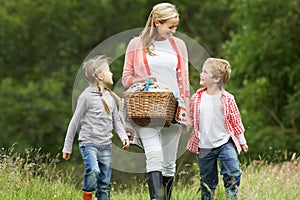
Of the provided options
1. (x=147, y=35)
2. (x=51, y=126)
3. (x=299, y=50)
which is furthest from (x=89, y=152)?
(x=51, y=126)

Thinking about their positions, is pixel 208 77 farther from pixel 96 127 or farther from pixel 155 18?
pixel 96 127

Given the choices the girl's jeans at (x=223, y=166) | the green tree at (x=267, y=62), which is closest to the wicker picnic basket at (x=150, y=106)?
the girl's jeans at (x=223, y=166)

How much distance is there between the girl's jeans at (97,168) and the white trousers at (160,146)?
0.30 metres

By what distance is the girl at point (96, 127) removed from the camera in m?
4.84

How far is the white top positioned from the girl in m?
0.37

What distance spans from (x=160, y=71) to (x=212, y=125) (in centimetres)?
59

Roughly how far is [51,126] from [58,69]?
2478 millimetres

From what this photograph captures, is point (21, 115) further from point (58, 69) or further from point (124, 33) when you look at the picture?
point (124, 33)

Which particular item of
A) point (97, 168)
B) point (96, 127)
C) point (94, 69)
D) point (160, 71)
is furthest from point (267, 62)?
point (97, 168)

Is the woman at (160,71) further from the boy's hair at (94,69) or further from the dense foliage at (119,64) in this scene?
the dense foliage at (119,64)

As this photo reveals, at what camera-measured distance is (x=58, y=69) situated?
19.1 meters

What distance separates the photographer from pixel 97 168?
4.72 meters

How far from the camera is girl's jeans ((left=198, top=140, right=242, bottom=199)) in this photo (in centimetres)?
487

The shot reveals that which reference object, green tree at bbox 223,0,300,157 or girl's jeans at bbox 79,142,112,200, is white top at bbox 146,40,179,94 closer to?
girl's jeans at bbox 79,142,112,200
